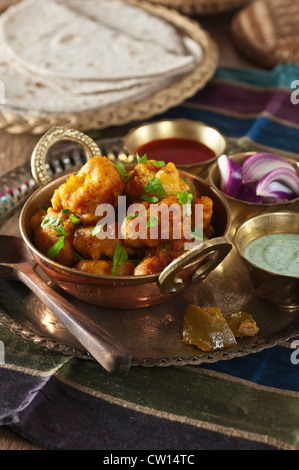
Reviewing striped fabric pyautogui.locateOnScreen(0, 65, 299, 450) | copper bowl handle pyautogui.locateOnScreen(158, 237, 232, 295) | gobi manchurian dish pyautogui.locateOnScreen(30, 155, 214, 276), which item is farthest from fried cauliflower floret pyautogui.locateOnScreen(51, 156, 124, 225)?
striped fabric pyautogui.locateOnScreen(0, 65, 299, 450)

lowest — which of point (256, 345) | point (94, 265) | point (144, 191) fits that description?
point (256, 345)

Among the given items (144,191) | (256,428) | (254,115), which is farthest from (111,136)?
(256,428)

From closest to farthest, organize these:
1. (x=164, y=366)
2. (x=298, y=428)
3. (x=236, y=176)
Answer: (x=298, y=428)
(x=164, y=366)
(x=236, y=176)

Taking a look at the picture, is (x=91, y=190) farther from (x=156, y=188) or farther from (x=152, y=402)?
(x=152, y=402)

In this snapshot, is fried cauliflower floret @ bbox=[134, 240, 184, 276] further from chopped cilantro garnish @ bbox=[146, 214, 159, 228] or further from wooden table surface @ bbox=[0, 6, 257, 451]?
wooden table surface @ bbox=[0, 6, 257, 451]

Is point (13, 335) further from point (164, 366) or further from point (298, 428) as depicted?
point (298, 428)

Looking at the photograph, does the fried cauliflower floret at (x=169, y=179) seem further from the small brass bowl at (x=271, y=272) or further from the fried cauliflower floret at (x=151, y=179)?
the small brass bowl at (x=271, y=272)

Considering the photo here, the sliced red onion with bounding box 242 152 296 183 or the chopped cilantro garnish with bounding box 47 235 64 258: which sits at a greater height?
the chopped cilantro garnish with bounding box 47 235 64 258

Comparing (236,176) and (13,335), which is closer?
(13,335)
